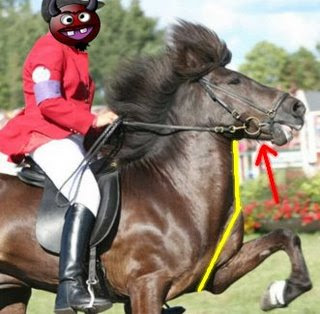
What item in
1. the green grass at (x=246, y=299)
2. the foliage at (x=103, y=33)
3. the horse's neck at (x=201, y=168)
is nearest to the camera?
the horse's neck at (x=201, y=168)

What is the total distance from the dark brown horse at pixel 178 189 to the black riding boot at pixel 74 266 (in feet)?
0.60

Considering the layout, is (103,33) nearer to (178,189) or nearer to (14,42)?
(14,42)

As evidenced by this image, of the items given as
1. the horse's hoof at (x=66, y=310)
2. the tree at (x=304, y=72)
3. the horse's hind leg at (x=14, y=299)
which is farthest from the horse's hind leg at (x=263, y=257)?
the tree at (x=304, y=72)

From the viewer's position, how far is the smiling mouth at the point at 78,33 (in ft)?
18.7

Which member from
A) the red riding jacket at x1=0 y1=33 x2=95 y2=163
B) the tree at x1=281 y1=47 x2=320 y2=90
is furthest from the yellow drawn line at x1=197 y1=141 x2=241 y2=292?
the tree at x1=281 y1=47 x2=320 y2=90

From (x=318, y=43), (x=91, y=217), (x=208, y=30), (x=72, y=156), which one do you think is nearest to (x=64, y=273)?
(x=91, y=217)

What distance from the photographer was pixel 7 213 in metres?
5.72

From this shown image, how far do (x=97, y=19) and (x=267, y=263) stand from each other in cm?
493

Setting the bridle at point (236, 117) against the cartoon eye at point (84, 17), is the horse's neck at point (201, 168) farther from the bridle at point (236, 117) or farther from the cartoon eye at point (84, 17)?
the cartoon eye at point (84, 17)

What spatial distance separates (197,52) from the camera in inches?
226

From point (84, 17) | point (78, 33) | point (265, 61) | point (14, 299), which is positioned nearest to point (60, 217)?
point (14, 299)

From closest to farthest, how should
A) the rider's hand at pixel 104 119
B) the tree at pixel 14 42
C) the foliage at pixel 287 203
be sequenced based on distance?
the rider's hand at pixel 104 119, the foliage at pixel 287 203, the tree at pixel 14 42

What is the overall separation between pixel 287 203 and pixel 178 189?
7.00 m

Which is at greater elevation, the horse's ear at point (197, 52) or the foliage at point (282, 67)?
the horse's ear at point (197, 52)
